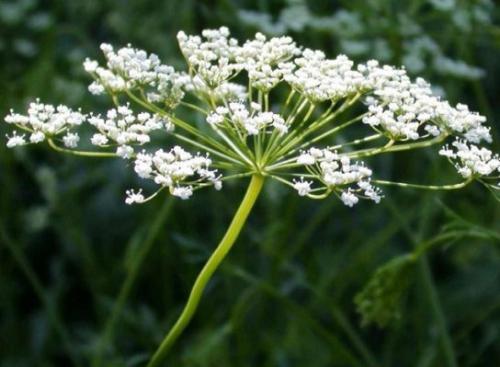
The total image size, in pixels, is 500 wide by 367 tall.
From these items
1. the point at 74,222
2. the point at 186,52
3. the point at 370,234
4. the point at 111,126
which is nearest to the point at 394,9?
the point at 370,234

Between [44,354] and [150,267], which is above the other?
[150,267]

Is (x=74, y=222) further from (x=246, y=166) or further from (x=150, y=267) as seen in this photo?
(x=246, y=166)

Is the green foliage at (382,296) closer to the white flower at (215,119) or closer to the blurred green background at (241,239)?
the blurred green background at (241,239)

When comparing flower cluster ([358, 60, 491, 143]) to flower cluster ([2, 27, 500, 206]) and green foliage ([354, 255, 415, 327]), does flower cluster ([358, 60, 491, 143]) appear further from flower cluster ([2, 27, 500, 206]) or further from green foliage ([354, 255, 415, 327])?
green foliage ([354, 255, 415, 327])

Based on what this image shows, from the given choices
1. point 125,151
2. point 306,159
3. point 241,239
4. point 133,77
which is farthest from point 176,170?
point 241,239

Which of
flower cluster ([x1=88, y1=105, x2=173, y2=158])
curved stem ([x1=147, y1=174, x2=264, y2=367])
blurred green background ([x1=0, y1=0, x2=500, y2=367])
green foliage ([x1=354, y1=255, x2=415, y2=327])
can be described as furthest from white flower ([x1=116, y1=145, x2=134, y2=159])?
blurred green background ([x1=0, y1=0, x2=500, y2=367])

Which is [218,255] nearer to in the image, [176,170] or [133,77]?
[176,170]

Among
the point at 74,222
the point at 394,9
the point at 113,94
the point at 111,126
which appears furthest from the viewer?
the point at 74,222

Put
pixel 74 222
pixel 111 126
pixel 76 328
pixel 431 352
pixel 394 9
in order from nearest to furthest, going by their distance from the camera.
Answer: pixel 111 126 < pixel 431 352 < pixel 394 9 < pixel 74 222 < pixel 76 328

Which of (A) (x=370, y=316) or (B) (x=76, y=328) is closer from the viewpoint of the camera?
(A) (x=370, y=316)
